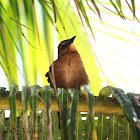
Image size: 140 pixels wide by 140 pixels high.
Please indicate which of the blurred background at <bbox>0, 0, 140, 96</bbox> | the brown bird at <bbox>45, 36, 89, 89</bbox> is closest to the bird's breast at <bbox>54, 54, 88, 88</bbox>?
the brown bird at <bbox>45, 36, 89, 89</bbox>

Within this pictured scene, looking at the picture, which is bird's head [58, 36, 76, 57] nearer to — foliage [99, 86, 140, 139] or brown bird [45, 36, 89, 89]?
brown bird [45, 36, 89, 89]

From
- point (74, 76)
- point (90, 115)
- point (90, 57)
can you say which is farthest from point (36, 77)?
point (90, 115)

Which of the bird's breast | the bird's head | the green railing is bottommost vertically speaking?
the green railing

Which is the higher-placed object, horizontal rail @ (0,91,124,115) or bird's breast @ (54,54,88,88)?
bird's breast @ (54,54,88,88)

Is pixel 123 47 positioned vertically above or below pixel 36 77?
above

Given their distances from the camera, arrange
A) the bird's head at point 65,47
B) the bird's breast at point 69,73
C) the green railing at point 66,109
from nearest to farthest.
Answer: the green railing at point 66,109, the bird's breast at point 69,73, the bird's head at point 65,47

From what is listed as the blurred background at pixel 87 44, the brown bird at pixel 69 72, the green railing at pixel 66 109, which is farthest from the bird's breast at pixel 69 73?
the green railing at pixel 66 109

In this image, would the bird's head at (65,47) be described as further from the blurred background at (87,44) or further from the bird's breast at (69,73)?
the bird's breast at (69,73)

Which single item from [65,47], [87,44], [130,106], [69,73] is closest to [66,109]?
[130,106]

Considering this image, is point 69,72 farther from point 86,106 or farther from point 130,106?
point 130,106

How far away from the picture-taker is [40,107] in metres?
1.39

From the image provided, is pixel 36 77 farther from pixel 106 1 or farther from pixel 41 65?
pixel 106 1

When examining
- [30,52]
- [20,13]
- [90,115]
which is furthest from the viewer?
[30,52]

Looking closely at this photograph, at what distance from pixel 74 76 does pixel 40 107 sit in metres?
1.18
